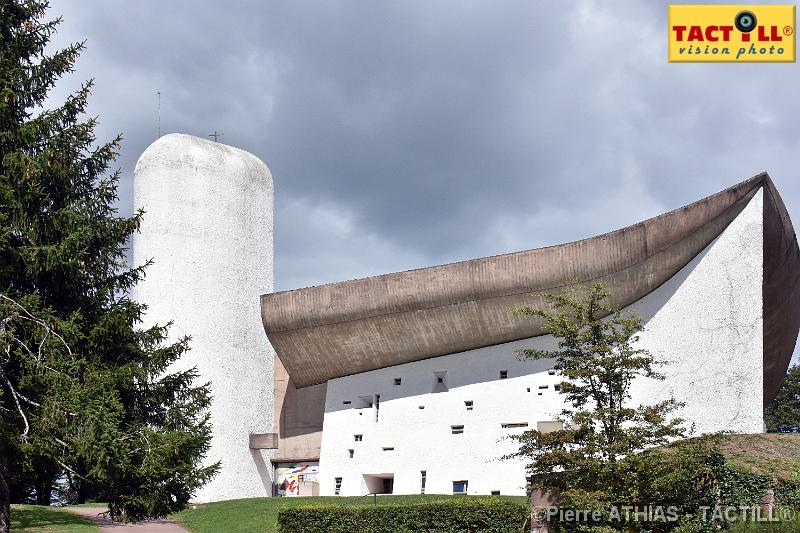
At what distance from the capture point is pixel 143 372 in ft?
67.0

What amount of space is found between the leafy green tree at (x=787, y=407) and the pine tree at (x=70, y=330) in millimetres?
52707

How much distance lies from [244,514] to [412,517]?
389 inches

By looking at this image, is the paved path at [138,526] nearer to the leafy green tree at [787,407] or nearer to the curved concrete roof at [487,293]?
the curved concrete roof at [487,293]

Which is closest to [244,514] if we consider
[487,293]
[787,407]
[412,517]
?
[412,517]

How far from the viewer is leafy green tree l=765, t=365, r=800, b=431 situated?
6425 centimetres

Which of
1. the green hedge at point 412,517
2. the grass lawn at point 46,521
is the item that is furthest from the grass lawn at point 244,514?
the grass lawn at point 46,521

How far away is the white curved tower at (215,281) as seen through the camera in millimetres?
40156

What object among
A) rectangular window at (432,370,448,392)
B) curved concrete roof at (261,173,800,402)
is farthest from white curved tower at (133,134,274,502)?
rectangular window at (432,370,448,392)

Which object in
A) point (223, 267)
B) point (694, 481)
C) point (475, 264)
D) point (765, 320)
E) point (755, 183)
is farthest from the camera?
point (223, 267)

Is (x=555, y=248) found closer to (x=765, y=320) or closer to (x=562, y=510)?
(x=765, y=320)

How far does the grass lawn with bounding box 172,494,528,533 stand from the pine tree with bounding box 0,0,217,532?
5044mm

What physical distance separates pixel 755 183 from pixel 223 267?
2245 cm

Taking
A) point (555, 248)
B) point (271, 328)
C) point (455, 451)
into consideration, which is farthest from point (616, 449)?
point (271, 328)

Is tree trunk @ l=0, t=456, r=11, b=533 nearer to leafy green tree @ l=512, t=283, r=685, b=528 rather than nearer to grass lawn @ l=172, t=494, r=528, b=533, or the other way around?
grass lawn @ l=172, t=494, r=528, b=533
